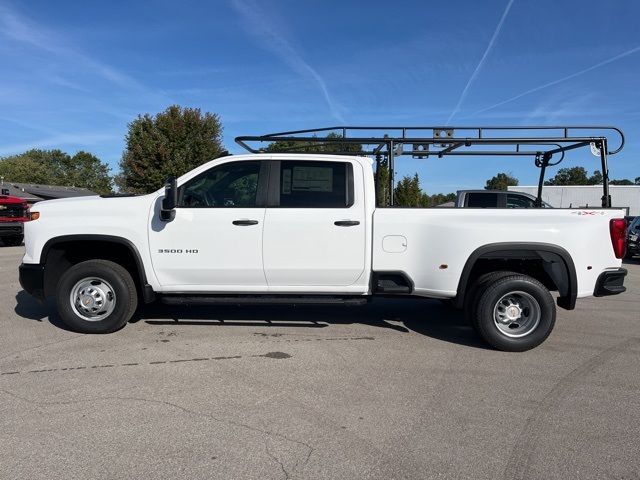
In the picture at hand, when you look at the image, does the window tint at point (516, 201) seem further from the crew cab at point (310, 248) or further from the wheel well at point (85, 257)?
the wheel well at point (85, 257)

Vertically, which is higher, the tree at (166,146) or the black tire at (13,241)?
the tree at (166,146)

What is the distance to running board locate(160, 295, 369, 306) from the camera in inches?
218

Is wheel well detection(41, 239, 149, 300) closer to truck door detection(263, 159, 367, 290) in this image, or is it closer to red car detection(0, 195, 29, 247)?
truck door detection(263, 159, 367, 290)

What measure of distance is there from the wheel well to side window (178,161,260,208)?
0.88 m

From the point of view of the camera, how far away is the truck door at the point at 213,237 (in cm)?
546

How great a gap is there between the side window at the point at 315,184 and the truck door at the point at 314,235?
1 cm

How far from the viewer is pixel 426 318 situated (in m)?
6.86

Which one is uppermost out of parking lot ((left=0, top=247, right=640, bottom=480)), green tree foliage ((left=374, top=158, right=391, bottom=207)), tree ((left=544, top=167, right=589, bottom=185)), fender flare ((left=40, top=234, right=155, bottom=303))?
tree ((left=544, top=167, right=589, bottom=185))

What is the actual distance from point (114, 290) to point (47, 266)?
863 millimetres

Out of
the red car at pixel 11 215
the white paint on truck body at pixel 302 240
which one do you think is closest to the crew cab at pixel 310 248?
the white paint on truck body at pixel 302 240

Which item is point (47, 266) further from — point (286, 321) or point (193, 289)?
point (286, 321)

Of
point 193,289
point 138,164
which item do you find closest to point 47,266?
point 193,289

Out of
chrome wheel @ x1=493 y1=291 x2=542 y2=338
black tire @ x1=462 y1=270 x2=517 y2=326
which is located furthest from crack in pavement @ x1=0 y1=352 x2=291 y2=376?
chrome wheel @ x1=493 y1=291 x2=542 y2=338

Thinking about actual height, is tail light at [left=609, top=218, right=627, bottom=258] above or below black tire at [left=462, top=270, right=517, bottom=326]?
above
